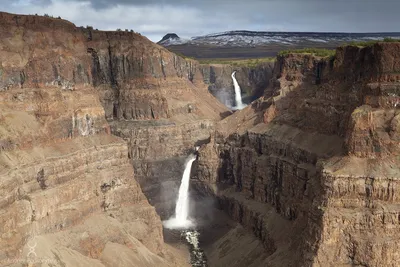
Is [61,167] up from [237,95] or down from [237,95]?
up

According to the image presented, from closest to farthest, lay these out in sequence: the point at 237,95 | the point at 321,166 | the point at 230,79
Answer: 1. the point at 321,166
2. the point at 237,95
3. the point at 230,79

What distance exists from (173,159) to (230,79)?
7456 cm

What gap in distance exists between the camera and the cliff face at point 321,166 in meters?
63.3

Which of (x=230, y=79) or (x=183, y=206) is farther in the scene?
(x=230, y=79)

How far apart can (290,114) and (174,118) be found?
36254 mm

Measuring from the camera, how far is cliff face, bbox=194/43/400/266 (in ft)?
208

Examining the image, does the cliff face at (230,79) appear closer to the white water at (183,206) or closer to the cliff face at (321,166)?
the white water at (183,206)

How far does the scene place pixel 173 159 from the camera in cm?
12119

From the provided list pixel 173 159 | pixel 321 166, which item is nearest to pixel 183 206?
pixel 173 159

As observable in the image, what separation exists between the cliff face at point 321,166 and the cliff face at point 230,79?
66.3 metres

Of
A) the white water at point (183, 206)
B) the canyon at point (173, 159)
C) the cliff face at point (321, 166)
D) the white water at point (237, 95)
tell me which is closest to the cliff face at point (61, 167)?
the canyon at point (173, 159)

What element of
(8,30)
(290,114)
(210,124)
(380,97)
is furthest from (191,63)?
(380,97)

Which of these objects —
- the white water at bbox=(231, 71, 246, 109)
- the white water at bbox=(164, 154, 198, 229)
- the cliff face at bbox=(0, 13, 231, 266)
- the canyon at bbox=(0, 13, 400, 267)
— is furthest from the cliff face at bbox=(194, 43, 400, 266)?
the white water at bbox=(231, 71, 246, 109)

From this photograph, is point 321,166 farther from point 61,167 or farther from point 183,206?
point 183,206
